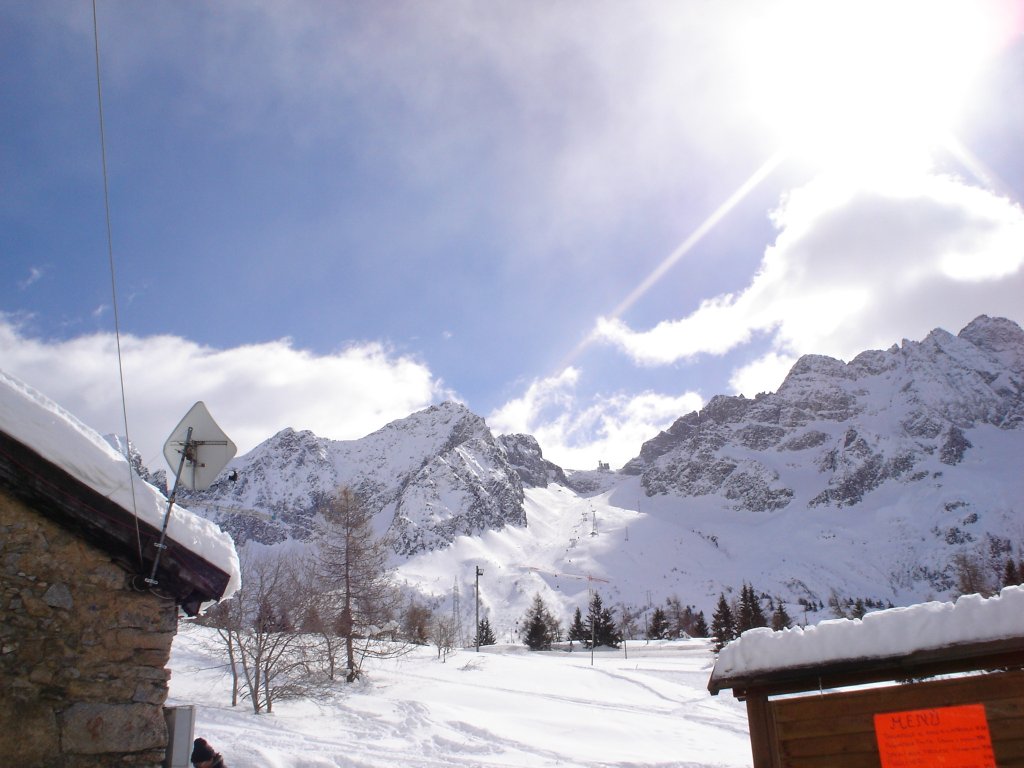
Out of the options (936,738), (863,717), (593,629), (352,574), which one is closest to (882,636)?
(863,717)

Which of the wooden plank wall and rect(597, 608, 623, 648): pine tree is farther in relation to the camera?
rect(597, 608, 623, 648): pine tree

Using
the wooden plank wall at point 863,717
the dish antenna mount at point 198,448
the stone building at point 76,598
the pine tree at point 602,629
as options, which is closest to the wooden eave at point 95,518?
the stone building at point 76,598

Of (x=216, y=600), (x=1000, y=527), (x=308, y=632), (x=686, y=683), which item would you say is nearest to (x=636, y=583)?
(x=1000, y=527)

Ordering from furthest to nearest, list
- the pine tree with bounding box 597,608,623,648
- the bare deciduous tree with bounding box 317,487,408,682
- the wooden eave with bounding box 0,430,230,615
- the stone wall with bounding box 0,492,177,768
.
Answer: the pine tree with bounding box 597,608,623,648, the bare deciduous tree with bounding box 317,487,408,682, the wooden eave with bounding box 0,430,230,615, the stone wall with bounding box 0,492,177,768

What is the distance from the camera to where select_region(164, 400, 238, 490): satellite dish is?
6.25m

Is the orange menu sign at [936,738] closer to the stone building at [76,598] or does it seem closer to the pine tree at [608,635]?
the stone building at [76,598]

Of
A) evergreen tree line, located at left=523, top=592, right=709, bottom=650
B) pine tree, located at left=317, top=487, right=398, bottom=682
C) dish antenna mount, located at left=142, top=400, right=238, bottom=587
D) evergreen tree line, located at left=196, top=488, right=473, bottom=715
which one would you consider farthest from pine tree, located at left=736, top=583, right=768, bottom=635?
dish antenna mount, located at left=142, top=400, right=238, bottom=587

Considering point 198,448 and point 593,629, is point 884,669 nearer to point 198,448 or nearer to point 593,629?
point 198,448

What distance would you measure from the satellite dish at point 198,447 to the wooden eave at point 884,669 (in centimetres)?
478

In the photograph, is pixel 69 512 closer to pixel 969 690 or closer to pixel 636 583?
pixel 969 690

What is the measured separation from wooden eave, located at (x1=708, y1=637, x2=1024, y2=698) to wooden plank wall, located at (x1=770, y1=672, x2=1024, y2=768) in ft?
0.32

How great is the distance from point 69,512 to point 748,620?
54.1m

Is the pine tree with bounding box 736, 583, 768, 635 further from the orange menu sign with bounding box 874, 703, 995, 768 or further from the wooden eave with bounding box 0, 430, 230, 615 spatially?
the wooden eave with bounding box 0, 430, 230, 615

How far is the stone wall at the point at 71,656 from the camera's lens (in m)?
4.80
